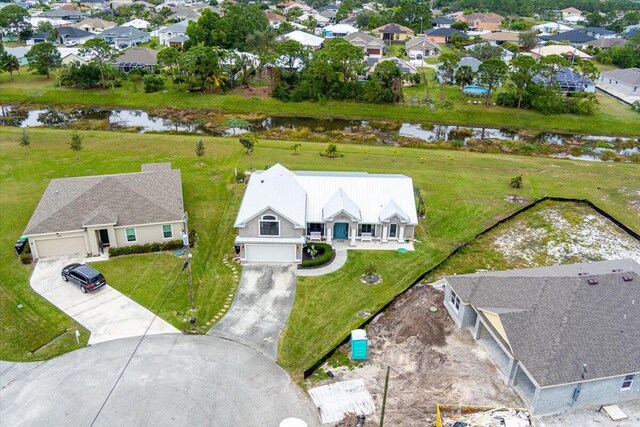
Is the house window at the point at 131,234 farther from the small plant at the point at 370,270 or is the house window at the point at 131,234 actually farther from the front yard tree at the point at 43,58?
the front yard tree at the point at 43,58

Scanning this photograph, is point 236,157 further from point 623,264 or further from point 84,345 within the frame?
point 623,264

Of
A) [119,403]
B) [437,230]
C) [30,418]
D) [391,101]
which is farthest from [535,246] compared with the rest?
[391,101]

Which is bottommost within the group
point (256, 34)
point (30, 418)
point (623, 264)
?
point (30, 418)

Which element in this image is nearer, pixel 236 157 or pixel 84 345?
pixel 84 345

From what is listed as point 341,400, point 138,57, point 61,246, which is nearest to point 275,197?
point 61,246

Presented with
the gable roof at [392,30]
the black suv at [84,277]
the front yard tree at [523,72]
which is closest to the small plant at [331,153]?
the black suv at [84,277]

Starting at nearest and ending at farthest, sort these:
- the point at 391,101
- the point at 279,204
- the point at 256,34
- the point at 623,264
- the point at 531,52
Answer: the point at 623,264 < the point at 279,204 < the point at 391,101 < the point at 256,34 < the point at 531,52
